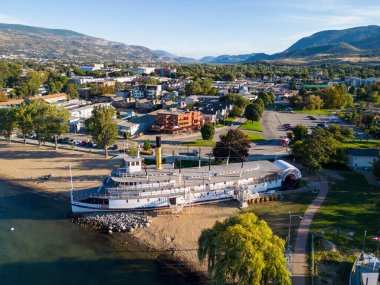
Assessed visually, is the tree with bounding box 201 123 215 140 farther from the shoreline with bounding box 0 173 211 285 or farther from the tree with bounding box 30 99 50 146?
the shoreline with bounding box 0 173 211 285

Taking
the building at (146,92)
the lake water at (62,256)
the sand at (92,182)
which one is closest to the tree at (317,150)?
the sand at (92,182)

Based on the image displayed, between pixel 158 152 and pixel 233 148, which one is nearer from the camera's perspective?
pixel 158 152

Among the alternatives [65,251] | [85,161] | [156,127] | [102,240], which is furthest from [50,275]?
[156,127]

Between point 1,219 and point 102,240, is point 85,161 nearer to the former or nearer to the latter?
point 1,219

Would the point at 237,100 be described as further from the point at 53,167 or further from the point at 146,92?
the point at 53,167

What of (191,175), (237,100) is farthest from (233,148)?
(237,100)

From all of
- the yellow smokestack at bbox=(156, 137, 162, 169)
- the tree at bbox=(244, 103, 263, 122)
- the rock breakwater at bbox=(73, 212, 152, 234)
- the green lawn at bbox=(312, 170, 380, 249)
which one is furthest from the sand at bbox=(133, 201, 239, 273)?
the tree at bbox=(244, 103, 263, 122)
